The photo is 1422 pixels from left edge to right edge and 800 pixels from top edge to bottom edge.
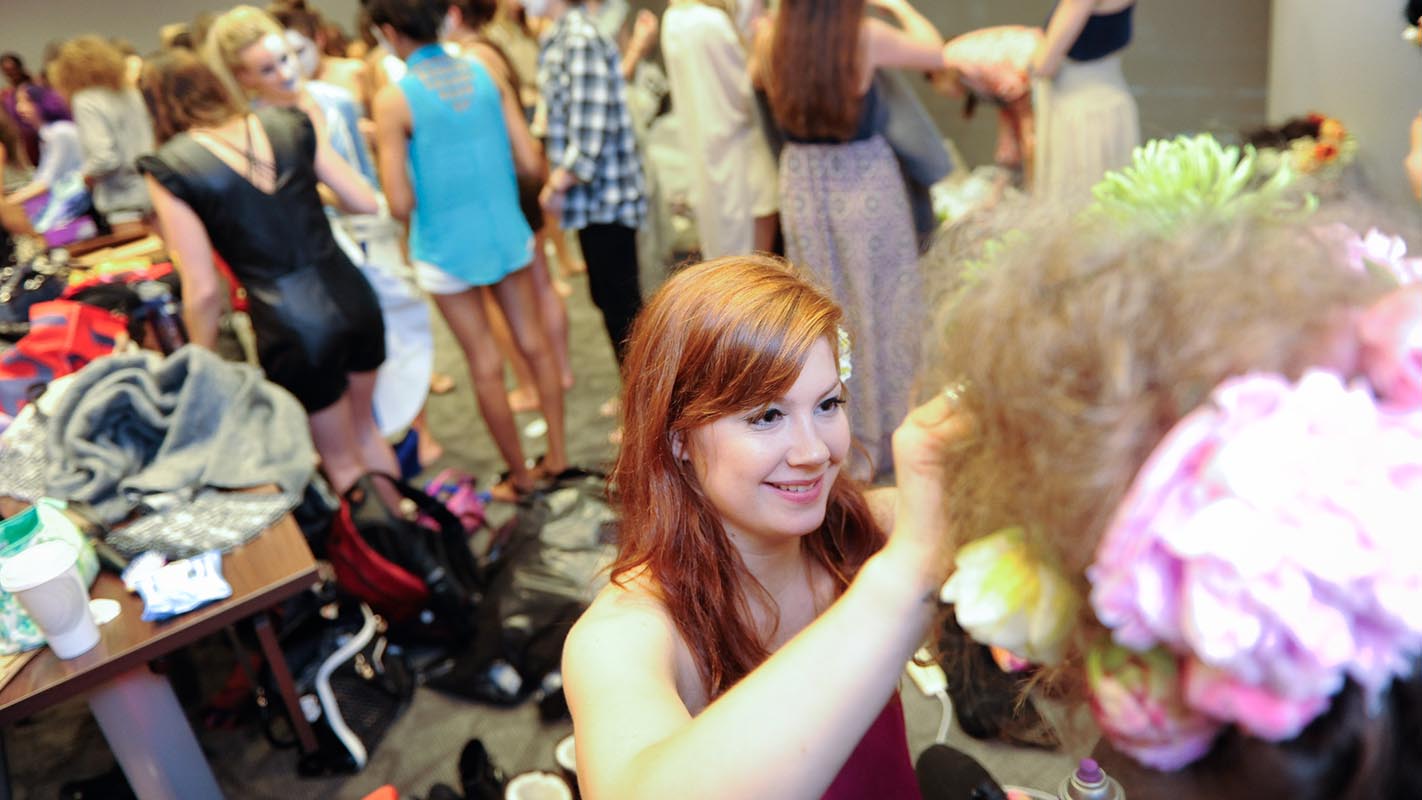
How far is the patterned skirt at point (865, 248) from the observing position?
9.32 feet

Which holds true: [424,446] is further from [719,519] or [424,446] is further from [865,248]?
[719,519]

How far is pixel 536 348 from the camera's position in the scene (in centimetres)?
329

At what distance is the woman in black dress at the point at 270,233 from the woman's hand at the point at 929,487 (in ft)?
7.76

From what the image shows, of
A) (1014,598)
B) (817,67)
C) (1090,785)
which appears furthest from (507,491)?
(1014,598)

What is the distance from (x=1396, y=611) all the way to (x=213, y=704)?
2.81m

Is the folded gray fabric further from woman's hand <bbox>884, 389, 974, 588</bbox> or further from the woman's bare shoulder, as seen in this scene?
woman's hand <bbox>884, 389, 974, 588</bbox>

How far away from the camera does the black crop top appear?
2.84 m

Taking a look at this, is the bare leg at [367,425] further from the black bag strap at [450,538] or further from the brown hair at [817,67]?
the brown hair at [817,67]

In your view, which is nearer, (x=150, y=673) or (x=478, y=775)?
(x=150, y=673)

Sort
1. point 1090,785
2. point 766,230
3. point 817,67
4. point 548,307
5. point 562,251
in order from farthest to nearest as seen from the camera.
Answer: point 562,251 < point 548,307 < point 766,230 < point 817,67 < point 1090,785

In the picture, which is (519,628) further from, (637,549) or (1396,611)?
(1396,611)

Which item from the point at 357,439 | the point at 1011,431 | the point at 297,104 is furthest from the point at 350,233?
the point at 1011,431

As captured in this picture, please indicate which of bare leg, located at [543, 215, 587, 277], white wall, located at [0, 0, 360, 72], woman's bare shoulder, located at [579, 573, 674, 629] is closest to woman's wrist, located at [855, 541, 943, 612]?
woman's bare shoulder, located at [579, 573, 674, 629]

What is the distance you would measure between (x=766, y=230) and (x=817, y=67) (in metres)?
0.73
